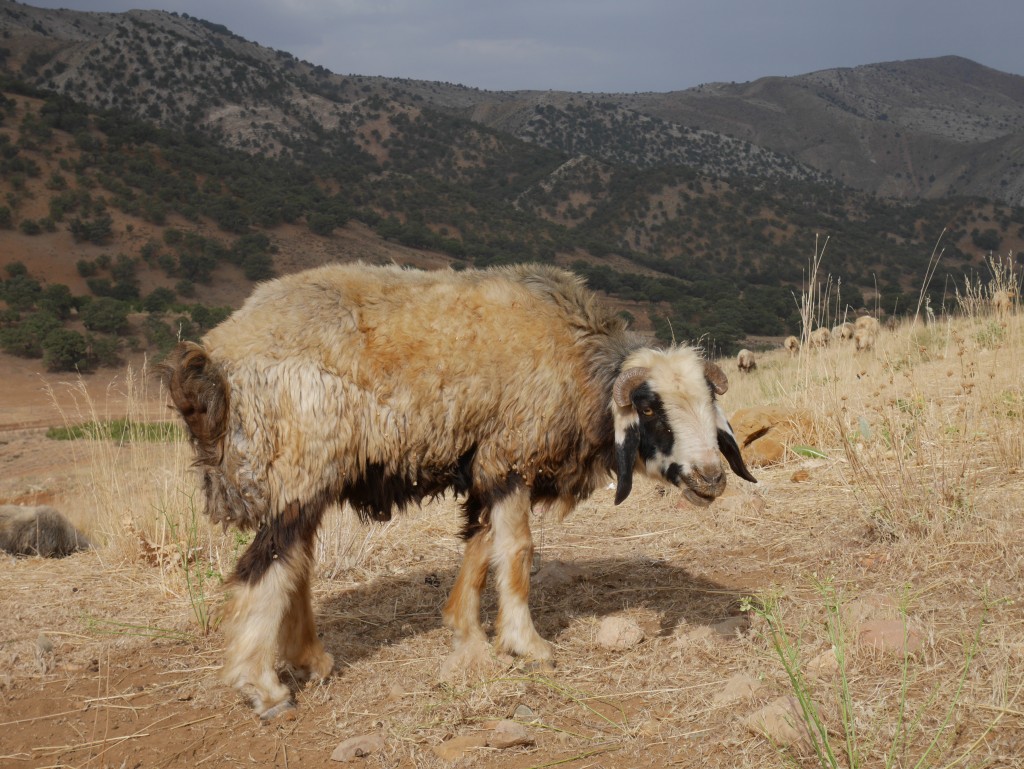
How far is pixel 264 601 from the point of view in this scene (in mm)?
4035

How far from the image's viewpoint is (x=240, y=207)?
137ft

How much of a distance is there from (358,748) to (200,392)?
1.67m

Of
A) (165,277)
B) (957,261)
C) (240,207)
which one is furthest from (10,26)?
(957,261)

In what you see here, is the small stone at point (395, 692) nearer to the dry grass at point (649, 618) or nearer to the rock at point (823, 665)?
the dry grass at point (649, 618)

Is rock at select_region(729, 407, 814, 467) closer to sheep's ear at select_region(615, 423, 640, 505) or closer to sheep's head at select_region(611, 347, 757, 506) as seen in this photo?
sheep's head at select_region(611, 347, 757, 506)

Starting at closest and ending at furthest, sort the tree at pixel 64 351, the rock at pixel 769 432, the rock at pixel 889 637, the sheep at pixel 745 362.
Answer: the rock at pixel 889 637, the rock at pixel 769 432, the sheep at pixel 745 362, the tree at pixel 64 351

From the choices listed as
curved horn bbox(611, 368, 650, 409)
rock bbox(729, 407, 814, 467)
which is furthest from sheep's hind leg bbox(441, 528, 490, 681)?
rock bbox(729, 407, 814, 467)

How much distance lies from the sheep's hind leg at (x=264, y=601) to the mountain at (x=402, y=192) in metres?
8.48

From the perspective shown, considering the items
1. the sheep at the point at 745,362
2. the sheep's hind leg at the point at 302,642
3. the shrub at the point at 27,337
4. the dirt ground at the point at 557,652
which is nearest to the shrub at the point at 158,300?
the shrub at the point at 27,337

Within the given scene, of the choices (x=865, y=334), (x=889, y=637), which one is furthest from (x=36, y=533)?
(x=865, y=334)

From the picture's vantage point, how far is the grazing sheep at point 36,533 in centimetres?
753

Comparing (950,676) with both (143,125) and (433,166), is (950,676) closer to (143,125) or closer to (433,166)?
(143,125)

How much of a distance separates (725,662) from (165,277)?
114 feet

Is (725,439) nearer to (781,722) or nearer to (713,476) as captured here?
(713,476)
